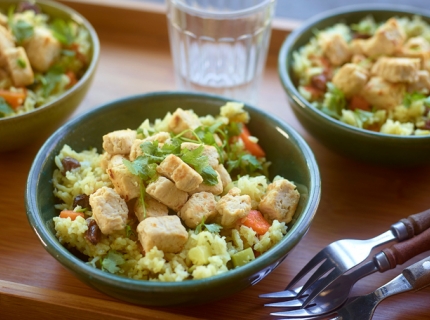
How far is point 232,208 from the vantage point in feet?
5.55

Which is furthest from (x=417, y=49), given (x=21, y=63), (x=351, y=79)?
(x=21, y=63)

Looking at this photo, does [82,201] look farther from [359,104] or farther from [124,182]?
[359,104]

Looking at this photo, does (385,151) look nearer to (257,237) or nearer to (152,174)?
(257,237)

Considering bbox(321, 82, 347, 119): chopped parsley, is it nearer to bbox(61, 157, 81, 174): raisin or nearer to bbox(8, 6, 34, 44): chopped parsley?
bbox(61, 157, 81, 174): raisin

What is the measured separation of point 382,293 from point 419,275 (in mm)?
128

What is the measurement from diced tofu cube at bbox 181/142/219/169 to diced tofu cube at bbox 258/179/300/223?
8.3 inches

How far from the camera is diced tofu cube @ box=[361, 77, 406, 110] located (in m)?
2.21

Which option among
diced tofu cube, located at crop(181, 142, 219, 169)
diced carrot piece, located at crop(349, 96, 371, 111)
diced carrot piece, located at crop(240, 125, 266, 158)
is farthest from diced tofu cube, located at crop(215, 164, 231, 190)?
diced carrot piece, located at crop(349, 96, 371, 111)

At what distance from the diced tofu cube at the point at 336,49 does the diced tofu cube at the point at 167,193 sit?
1.17 meters

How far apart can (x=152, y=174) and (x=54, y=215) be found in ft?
1.34

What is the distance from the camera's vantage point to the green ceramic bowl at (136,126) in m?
1.49

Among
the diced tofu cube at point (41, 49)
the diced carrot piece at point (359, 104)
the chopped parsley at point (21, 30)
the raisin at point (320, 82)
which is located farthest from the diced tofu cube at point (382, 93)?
the chopped parsley at point (21, 30)

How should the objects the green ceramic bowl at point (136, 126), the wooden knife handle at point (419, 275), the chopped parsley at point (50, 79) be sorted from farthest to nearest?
1. the chopped parsley at point (50, 79)
2. the wooden knife handle at point (419, 275)
3. the green ceramic bowl at point (136, 126)

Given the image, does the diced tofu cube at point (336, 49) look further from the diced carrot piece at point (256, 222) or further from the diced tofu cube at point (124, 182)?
the diced tofu cube at point (124, 182)
